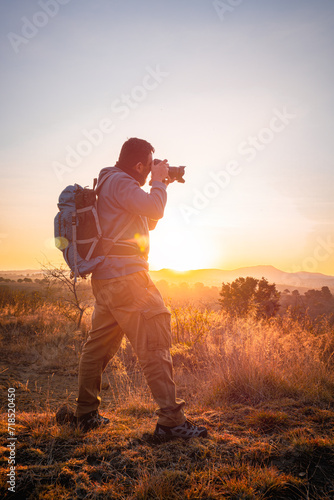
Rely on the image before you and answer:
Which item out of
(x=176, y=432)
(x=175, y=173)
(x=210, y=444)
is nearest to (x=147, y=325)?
(x=176, y=432)

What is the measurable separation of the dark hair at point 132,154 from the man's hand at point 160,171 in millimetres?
146

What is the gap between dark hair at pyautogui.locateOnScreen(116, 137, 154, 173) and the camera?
106 inches

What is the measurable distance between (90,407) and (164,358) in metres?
0.89

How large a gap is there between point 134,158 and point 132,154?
0.04 m

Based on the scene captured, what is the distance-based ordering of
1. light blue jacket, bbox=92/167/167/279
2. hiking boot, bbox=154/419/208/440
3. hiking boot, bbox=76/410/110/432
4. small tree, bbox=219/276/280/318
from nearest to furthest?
1. hiking boot, bbox=154/419/208/440
2. light blue jacket, bbox=92/167/167/279
3. hiking boot, bbox=76/410/110/432
4. small tree, bbox=219/276/280/318

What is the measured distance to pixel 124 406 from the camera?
3201mm

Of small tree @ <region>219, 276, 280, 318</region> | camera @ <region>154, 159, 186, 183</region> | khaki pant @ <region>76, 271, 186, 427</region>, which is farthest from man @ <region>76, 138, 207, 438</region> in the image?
small tree @ <region>219, 276, 280, 318</region>

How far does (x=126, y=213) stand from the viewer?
2.49 metres

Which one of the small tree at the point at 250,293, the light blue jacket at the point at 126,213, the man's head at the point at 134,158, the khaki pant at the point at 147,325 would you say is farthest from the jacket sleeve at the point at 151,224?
the small tree at the point at 250,293

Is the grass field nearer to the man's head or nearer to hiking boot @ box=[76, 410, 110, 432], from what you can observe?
hiking boot @ box=[76, 410, 110, 432]

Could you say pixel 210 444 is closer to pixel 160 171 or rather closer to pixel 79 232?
pixel 79 232

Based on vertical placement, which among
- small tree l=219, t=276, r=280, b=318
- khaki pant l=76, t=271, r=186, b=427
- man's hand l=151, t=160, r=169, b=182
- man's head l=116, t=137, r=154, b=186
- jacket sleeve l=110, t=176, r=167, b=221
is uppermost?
man's head l=116, t=137, r=154, b=186

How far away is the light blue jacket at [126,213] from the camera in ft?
7.75

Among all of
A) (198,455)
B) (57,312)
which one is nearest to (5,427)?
(198,455)
